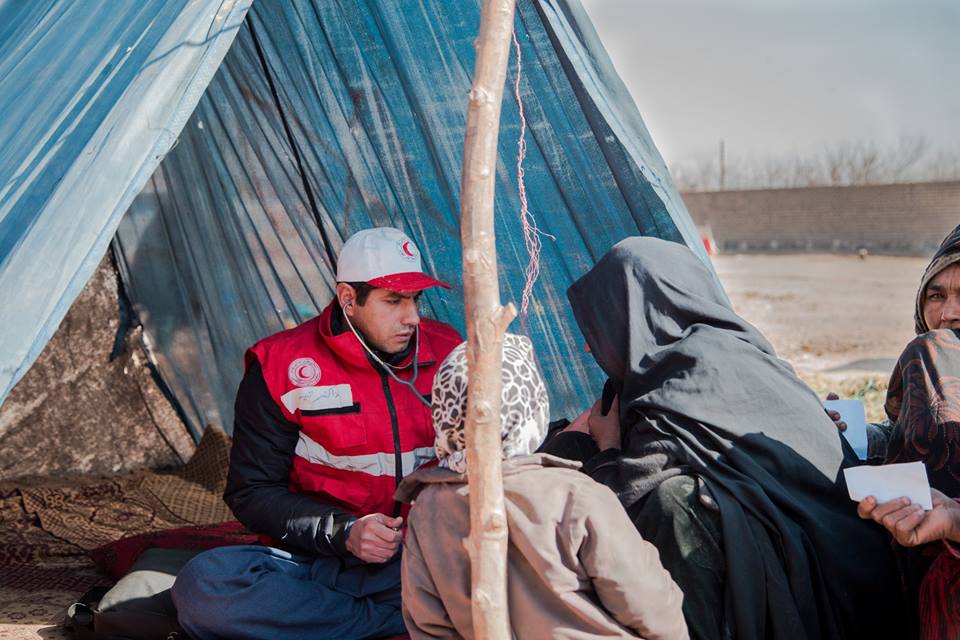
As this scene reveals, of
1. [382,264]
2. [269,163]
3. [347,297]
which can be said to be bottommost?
[347,297]

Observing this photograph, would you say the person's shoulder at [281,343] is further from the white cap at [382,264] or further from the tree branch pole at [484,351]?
the tree branch pole at [484,351]

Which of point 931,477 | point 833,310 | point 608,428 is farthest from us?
point 833,310

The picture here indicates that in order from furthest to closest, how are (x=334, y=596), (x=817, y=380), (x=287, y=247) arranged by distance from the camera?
1. (x=817, y=380)
2. (x=287, y=247)
3. (x=334, y=596)

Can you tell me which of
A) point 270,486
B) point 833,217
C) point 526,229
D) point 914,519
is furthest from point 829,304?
point 914,519

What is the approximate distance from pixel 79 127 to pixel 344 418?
1.26 meters

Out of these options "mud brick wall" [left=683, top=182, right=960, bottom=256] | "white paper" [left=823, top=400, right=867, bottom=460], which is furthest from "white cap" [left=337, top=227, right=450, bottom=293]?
"mud brick wall" [left=683, top=182, right=960, bottom=256]

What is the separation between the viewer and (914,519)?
227cm

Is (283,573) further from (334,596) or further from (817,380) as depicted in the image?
(817,380)

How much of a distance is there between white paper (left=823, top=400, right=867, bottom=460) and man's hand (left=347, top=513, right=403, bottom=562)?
5.02ft

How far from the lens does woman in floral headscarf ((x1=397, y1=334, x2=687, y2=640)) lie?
2.19m

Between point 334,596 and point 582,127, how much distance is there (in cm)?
184

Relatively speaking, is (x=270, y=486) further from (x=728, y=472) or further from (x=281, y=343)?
(x=728, y=472)

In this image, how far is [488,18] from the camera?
217 centimetres

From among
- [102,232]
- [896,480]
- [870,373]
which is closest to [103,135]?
[102,232]
